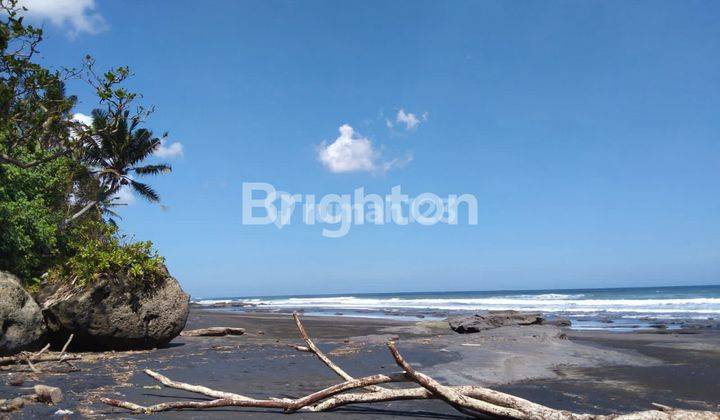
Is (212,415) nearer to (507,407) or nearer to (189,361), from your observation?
(507,407)

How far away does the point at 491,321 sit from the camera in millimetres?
19922

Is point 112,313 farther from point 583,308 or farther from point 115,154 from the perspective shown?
point 583,308

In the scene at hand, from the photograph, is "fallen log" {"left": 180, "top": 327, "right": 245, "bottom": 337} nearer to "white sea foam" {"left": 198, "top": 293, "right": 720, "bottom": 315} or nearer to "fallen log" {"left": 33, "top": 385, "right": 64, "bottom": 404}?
"fallen log" {"left": 33, "top": 385, "right": 64, "bottom": 404}

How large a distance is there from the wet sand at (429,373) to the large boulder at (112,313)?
556 mm

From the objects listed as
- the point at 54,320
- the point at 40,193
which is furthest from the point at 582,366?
the point at 40,193

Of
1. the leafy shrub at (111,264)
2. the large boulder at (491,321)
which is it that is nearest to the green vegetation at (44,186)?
the leafy shrub at (111,264)

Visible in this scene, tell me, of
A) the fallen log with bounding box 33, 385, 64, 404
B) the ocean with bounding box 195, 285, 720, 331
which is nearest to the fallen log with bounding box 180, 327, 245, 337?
the fallen log with bounding box 33, 385, 64, 404

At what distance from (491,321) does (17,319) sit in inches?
605

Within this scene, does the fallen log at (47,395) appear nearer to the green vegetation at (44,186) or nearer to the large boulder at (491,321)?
the green vegetation at (44,186)

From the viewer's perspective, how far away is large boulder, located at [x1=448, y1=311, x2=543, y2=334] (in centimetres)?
1914

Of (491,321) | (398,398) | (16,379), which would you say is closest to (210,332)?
(16,379)

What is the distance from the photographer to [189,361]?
1026 centimetres

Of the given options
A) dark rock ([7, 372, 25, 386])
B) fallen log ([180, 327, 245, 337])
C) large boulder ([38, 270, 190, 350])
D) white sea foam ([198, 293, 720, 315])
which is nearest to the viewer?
dark rock ([7, 372, 25, 386])

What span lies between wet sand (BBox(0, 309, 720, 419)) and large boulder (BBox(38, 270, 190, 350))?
1.82 ft
